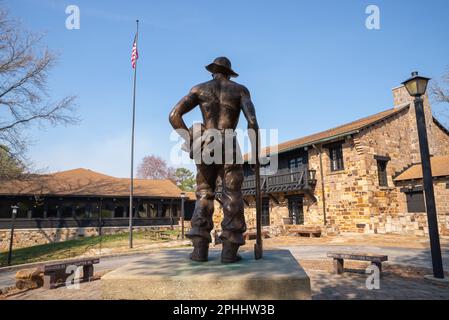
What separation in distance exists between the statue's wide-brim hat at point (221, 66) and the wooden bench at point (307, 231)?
14263 mm

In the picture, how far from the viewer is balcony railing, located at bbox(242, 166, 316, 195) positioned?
731 inches

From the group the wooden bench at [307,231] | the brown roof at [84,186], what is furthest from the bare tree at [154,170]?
the wooden bench at [307,231]

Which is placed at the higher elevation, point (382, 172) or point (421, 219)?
point (382, 172)

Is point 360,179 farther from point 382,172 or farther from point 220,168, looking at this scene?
point 220,168

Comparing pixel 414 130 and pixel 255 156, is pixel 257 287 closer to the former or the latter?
pixel 255 156

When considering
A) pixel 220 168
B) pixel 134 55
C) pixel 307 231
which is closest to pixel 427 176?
pixel 220 168

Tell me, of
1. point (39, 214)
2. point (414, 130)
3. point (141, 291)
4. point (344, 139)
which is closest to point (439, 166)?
point (414, 130)

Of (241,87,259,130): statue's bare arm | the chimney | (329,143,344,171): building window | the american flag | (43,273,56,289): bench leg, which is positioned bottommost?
(43,273,56,289): bench leg

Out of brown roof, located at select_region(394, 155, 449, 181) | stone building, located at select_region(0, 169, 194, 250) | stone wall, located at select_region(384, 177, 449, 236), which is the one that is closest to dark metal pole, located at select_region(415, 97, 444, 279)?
stone wall, located at select_region(384, 177, 449, 236)

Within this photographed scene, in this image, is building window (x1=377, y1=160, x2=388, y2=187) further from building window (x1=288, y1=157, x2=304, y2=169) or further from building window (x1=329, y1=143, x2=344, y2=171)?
building window (x1=288, y1=157, x2=304, y2=169)

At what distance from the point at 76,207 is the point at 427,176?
2347 centimetres

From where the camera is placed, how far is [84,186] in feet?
80.8

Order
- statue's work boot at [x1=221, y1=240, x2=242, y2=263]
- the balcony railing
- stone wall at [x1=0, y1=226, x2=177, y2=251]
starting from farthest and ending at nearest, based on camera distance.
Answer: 1. stone wall at [x1=0, y1=226, x2=177, y2=251]
2. the balcony railing
3. statue's work boot at [x1=221, y1=240, x2=242, y2=263]

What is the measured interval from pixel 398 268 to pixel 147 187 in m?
24.0
